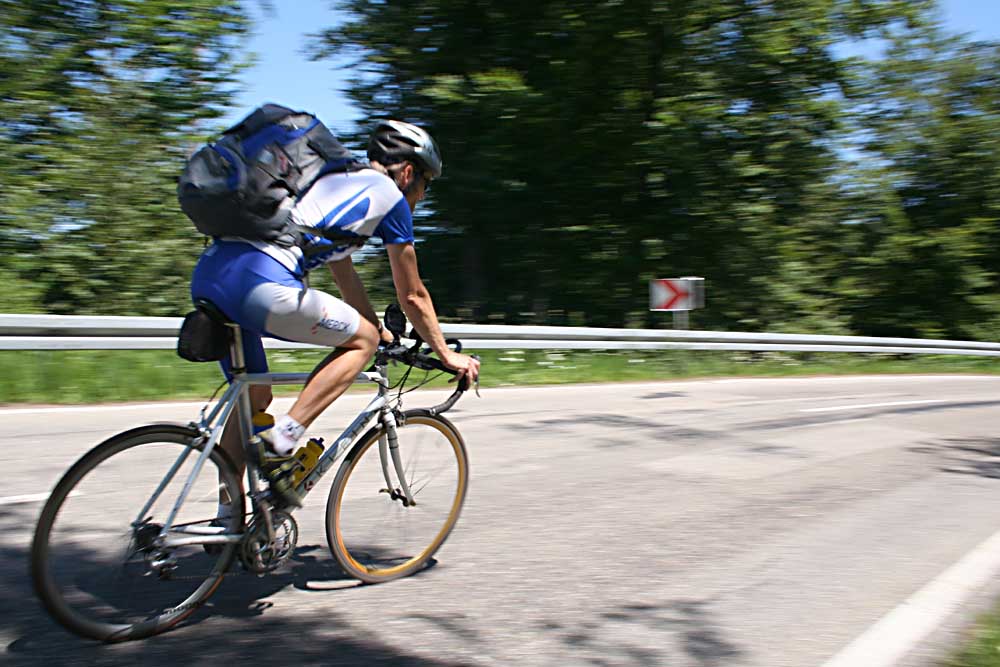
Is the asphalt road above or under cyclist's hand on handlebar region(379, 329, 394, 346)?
under

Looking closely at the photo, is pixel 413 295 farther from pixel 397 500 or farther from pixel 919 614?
pixel 919 614

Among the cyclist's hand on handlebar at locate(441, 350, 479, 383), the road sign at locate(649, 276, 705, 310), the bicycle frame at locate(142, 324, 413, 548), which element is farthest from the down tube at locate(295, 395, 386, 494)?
the road sign at locate(649, 276, 705, 310)

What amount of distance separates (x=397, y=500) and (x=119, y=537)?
1.24 metres

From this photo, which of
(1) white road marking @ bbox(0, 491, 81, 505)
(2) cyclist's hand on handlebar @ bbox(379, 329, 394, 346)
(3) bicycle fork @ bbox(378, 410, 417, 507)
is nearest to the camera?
(2) cyclist's hand on handlebar @ bbox(379, 329, 394, 346)

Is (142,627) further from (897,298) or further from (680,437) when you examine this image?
(897,298)

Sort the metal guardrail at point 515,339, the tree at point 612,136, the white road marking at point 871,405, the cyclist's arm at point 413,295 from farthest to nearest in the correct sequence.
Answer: the tree at point 612,136, the white road marking at point 871,405, the metal guardrail at point 515,339, the cyclist's arm at point 413,295

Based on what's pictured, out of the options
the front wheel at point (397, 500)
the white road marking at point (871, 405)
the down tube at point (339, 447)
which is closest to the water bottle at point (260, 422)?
the down tube at point (339, 447)

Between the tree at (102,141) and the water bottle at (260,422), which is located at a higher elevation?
the tree at (102,141)

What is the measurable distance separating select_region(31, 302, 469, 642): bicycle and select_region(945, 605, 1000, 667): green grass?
7.04 ft

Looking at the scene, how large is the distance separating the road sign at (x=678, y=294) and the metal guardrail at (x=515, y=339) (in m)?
0.52

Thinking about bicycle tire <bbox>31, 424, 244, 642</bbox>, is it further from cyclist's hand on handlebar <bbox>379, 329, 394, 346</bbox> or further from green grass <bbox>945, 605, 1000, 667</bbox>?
green grass <bbox>945, 605, 1000, 667</bbox>

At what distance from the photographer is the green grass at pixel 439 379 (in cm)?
822

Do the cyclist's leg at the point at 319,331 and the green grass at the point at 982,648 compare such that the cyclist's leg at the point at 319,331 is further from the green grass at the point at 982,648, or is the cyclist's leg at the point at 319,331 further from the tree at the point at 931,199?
the tree at the point at 931,199

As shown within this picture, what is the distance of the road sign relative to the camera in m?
14.7
